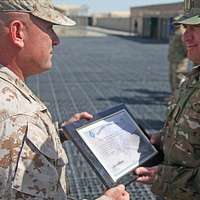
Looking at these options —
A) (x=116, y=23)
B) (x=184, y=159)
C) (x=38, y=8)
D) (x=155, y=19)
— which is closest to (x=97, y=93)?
(x=184, y=159)

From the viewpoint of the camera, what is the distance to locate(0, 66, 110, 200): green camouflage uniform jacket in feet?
4.63

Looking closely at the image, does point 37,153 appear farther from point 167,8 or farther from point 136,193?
point 167,8

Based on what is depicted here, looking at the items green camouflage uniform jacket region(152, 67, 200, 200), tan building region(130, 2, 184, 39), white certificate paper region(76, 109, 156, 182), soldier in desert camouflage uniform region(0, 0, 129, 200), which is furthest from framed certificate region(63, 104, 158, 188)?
tan building region(130, 2, 184, 39)

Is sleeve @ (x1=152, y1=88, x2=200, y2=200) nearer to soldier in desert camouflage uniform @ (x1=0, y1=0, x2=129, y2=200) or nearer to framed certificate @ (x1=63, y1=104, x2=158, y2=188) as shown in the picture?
framed certificate @ (x1=63, y1=104, x2=158, y2=188)

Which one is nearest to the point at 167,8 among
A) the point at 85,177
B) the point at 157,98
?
the point at 157,98

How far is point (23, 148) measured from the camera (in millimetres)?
1415

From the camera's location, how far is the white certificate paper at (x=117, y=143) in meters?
1.91

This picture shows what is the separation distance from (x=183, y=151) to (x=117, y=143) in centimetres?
31

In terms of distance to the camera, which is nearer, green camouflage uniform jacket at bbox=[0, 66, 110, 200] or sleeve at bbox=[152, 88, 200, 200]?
green camouflage uniform jacket at bbox=[0, 66, 110, 200]

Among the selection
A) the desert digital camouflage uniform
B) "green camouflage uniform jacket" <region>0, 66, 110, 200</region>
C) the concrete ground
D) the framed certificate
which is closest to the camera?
"green camouflage uniform jacket" <region>0, 66, 110, 200</region>

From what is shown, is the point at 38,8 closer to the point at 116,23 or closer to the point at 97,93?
the point at 97,93

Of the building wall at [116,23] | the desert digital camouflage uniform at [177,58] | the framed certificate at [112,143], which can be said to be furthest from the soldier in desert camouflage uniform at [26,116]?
the building wall at [116,23]

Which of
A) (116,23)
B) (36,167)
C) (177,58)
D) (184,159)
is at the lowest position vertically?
(116,23)

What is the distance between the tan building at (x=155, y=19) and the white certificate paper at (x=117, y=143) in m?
30.6
